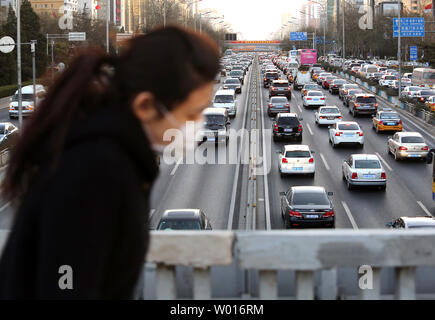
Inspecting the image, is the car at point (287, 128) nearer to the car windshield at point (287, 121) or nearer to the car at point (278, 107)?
the car windshield at point (287, 121)

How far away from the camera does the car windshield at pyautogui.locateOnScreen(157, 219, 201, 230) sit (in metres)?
17.0

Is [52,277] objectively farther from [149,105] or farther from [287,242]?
[287,242]

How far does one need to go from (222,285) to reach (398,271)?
102 centimetres

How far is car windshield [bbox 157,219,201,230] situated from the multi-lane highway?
3391mm

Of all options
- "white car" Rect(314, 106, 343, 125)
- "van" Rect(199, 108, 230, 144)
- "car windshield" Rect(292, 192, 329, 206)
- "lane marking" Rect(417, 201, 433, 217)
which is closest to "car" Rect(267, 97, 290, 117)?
"white car" Rect(314, 106, 343, 125)

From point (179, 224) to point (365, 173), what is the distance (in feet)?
40.2

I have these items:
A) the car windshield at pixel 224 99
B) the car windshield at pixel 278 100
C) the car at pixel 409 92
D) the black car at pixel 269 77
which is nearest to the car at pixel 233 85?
the black car at pixel 269 77

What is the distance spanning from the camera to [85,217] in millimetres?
1747

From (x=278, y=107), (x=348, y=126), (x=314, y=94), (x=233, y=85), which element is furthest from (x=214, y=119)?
(x=233, y=85)

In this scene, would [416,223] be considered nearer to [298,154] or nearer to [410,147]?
[298,154]

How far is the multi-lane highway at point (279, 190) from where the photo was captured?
23.3 m

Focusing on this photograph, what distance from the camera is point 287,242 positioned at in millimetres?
3531

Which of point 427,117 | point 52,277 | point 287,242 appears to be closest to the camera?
point 52,277
